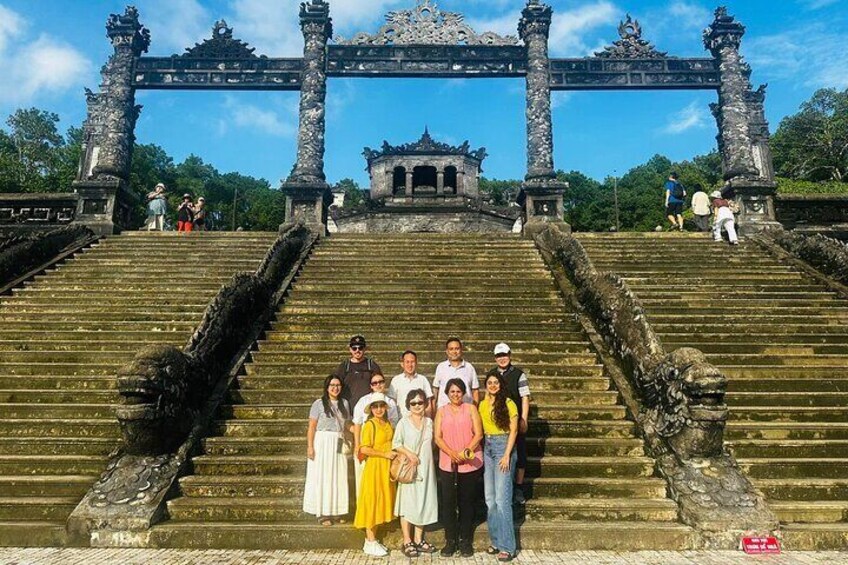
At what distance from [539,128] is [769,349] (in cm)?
947

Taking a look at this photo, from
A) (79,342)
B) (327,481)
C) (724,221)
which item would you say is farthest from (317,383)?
(724,221)

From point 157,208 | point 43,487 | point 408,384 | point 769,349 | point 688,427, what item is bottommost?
point 43,487

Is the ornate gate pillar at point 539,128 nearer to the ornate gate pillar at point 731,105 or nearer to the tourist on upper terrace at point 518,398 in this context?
the ornate gate pillar at point 731,105

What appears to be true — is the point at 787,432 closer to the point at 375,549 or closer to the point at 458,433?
the point at 458,433

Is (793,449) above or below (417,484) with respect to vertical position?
above

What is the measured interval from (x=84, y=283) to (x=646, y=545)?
8.63m

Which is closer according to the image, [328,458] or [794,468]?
[328,458]

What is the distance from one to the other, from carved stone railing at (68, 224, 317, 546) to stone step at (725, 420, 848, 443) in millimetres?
4929

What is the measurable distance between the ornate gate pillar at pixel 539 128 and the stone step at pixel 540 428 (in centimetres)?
756

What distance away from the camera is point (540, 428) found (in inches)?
207

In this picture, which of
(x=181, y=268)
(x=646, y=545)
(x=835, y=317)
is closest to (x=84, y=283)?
(x=181, y=268)

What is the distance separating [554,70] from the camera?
15477mm

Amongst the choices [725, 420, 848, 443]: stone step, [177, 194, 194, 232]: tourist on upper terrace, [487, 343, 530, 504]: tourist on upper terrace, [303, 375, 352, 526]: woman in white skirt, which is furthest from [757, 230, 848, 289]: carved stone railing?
[177, 194, 194, 232]: tourist on upper terrace

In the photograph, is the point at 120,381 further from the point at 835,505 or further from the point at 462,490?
the point at 835,505
